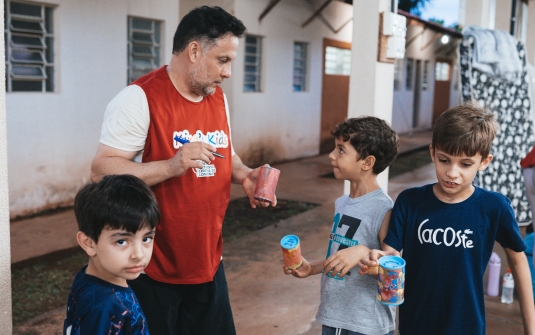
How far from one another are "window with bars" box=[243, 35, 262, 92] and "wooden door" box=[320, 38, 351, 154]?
7.95 feet

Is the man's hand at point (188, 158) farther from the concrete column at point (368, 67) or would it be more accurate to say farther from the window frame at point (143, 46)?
the window frame at point (143, 46)

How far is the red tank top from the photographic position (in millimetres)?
2299

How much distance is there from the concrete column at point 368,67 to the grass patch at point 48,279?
1763mm

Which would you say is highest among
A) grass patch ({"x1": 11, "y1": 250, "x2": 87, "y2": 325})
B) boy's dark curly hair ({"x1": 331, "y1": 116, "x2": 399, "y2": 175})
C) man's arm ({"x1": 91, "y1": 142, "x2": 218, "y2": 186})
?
boy's dark curly hair ({"x1": 331, "y1": 116, "x2": 399, "y2": 175})

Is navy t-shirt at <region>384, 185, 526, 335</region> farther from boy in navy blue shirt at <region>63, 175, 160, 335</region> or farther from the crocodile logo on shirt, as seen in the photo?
boy in navy blue shirt at <region>63, 175, 160, 335</region>

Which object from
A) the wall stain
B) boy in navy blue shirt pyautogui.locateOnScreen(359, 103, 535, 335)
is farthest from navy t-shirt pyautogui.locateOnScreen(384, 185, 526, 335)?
the wall stain

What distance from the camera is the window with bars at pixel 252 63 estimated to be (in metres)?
9.80

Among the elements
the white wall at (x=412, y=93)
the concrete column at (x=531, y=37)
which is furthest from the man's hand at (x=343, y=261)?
the white wall at (x=412, y=93)

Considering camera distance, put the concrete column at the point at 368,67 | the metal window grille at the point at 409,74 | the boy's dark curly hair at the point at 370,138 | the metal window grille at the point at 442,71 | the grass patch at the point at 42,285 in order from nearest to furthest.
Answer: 1. the boy's dark curly hair at the point at 370,138
2. the grass patch at the point at 42,285
3. the concrete column at the point at 368,67
4. the metal window grille at the point at 409,74
5. the metal window grille at the point at 442,71

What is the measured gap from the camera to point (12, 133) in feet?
19.8

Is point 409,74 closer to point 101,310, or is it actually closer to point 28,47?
point 28,47

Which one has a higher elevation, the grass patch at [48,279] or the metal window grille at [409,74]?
the metal window grille at [409,74]

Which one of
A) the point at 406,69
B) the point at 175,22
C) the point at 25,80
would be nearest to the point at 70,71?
the point at 25,80

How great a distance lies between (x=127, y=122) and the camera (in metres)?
2.22
